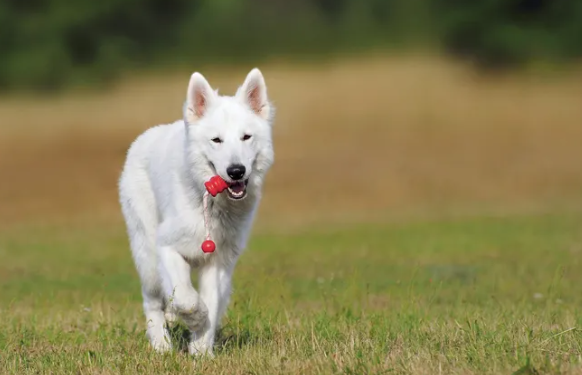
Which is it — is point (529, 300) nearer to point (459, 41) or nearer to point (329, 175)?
point (329, 175)

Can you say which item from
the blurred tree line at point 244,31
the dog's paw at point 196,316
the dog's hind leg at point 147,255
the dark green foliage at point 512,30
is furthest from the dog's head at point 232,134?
the dark green foliage at point 512,30

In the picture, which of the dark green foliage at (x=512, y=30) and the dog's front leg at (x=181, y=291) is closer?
the dog's front leg at (x=181, y=291)

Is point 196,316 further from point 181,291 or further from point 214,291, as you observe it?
point 214,291

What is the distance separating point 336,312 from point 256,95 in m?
2.08

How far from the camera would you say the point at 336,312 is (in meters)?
7.64

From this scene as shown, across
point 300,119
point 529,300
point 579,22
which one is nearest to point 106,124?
point 300,119

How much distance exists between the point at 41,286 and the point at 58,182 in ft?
46.0

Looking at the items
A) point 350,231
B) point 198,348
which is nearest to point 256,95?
point 198,348

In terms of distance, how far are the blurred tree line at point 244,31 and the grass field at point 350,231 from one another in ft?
2.52

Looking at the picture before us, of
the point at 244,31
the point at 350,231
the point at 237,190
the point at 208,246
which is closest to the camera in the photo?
the point at 237,190

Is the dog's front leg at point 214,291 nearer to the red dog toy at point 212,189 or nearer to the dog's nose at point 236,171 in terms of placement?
the red dog toy at point 212,189

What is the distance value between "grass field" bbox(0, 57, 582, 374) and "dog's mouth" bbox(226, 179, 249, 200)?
101cm

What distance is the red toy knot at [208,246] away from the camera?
6.23 m

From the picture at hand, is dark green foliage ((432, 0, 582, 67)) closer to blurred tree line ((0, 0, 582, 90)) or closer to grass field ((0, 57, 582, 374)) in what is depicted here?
blurred tree line ((0, 0, 582, 90))
